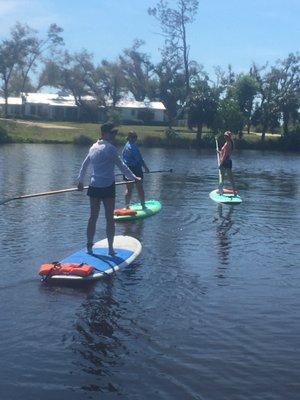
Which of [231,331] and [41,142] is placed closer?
[231,331]

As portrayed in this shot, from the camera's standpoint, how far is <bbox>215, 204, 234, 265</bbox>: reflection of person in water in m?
11.3

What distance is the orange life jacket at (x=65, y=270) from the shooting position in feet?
29.0

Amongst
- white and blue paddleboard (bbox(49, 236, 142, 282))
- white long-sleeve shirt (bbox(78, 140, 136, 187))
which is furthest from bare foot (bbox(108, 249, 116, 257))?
white long-sleeve shirt (bbox(78, 140, 136, 187))

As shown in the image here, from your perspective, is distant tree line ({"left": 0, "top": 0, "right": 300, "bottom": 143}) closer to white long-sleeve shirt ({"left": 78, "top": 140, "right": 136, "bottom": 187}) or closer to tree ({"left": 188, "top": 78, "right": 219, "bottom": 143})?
tree ({"left": 188, "top": 78, "right": 219, "bottom": 143})

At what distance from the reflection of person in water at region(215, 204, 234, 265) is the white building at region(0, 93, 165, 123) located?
234 feet

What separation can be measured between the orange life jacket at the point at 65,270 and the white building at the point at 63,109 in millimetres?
78648

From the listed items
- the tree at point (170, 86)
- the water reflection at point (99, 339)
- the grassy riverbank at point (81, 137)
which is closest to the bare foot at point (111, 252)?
the water reflection at point (99, 339)

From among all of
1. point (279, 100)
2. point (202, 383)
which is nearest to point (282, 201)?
point (202, 383)

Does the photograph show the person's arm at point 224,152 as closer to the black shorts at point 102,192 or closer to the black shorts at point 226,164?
the black shorts at point 226,164

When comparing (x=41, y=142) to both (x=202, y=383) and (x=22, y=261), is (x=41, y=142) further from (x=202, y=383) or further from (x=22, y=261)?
(x=202, y=383)

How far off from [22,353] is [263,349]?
104 inches

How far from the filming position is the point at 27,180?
25.0m

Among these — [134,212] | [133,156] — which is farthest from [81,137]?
[134,212]

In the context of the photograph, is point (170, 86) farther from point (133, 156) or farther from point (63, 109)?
point (133, 156)
